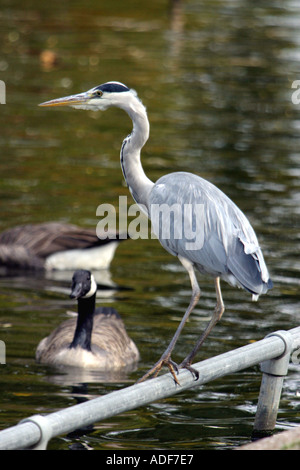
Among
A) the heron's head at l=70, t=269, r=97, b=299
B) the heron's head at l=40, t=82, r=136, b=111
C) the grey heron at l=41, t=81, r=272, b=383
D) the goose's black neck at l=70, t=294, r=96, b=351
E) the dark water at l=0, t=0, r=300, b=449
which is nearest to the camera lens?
the grey heron at l=41, t=81, r=272, b=383

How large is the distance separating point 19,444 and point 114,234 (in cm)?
733

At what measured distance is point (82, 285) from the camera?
8.79 m

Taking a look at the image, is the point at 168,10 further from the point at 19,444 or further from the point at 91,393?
the point at 19,444

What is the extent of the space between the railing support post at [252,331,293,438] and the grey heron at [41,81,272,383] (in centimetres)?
38

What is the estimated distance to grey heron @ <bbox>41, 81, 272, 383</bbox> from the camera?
561 cm

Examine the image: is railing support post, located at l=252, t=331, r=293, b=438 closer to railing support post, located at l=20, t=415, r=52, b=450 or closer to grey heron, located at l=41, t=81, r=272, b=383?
grey heron, located at l=41, t=81, r=272, b=383

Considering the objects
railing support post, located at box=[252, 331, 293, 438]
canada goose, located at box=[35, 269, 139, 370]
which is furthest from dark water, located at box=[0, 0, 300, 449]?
railing support post, located at box=[252, 331, 293, 438]

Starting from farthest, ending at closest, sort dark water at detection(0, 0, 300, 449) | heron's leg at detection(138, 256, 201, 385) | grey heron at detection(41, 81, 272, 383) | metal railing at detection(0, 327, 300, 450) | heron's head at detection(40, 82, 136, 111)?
dark water at detection(0, 0, 300, 449), heron's head at detection(40, 82, 136, 111), grey heron at detection(41, 81, 272, 383), heron's leg at detection(138, 256, 201, 385), metal railing at detection(0, 327, 300, 450)

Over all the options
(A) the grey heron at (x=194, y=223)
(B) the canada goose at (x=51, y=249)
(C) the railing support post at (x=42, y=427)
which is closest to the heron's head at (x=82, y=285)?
(B) the canada goose at (x=51, y=249)

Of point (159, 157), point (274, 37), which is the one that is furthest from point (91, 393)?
point (274, 37)

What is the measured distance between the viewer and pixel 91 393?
26.2ft

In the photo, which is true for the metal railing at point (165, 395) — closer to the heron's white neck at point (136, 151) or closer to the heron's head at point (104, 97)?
the heron's white neck at point (136, 151)

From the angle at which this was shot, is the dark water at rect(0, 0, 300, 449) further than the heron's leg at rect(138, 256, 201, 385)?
Yes

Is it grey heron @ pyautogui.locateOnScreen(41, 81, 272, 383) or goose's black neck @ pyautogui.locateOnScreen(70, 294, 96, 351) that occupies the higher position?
grey heron @ pyautogui.locateOnScreen(41, 81, 272, 383)
